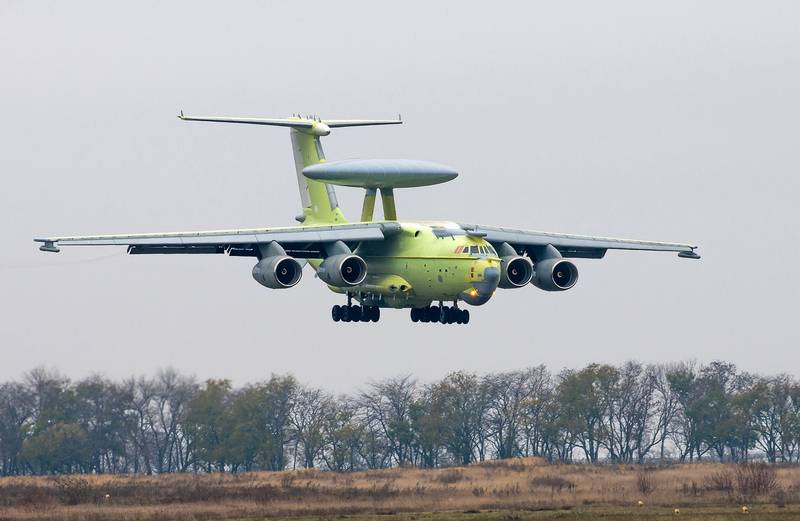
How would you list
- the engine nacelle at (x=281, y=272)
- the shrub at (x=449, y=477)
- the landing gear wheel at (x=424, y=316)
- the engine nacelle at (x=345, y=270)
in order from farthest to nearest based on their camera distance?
1. the landing gear wheel at (x=424, y=316)
2. the shrub at (x=449, y=477)
3. the engine nacelle at (x=345, y=270)
4. the engine nacelle at (x=281, y=272)

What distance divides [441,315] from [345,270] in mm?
4101

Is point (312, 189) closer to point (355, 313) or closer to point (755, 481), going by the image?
point (355, 313)

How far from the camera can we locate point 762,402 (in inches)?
2616

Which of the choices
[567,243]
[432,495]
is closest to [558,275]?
[567,243]

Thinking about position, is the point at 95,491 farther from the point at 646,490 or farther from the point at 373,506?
the point at 646,490

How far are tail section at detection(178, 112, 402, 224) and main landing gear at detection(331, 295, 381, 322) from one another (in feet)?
11.2

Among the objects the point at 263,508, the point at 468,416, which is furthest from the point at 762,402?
the point at 263,508

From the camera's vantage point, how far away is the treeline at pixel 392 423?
65.0 meters

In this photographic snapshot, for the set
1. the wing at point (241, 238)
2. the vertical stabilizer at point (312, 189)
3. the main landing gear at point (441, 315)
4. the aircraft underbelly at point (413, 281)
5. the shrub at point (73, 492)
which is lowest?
the shrub at point (73, 492)

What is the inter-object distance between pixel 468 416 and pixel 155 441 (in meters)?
10.8

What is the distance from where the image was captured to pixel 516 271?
177 ft

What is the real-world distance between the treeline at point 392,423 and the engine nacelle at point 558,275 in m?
Answer: 11.6

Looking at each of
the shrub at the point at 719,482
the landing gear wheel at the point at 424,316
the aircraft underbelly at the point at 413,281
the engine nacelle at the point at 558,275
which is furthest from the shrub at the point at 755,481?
the landing gear wheel at the point at 424,316

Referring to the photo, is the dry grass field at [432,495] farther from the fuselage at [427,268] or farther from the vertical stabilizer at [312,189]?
the vertical stabilizer at [312,189]
